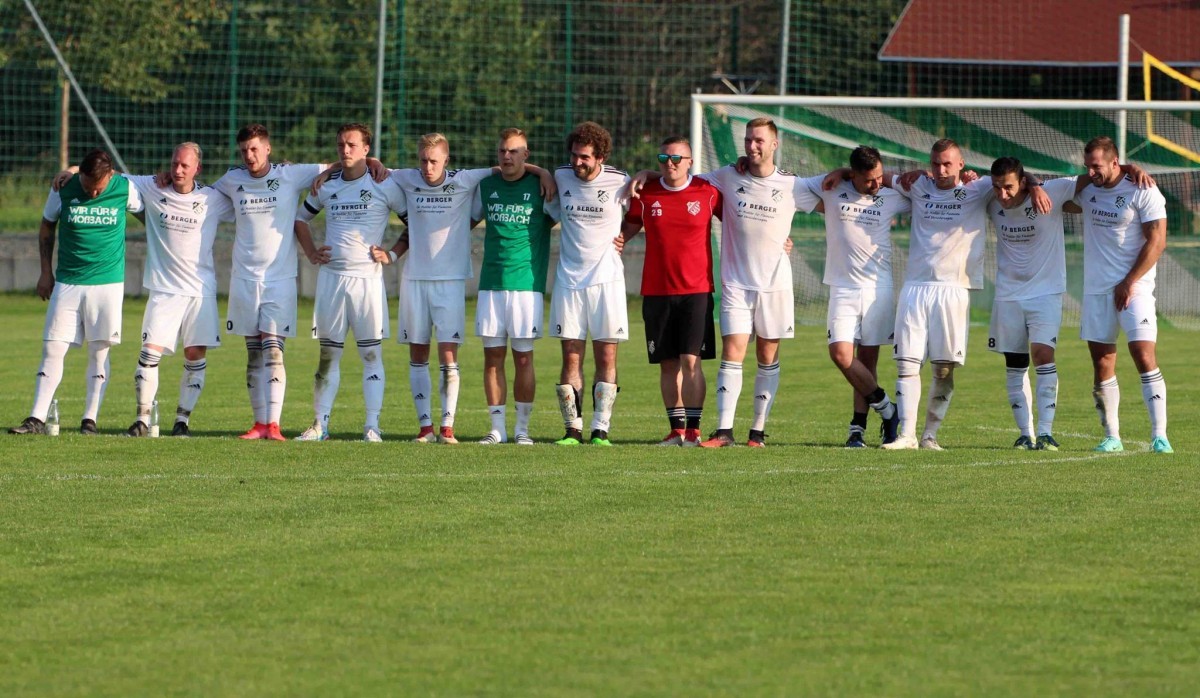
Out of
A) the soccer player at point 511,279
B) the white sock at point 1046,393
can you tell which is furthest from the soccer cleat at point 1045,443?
the soccer player at point 511,279

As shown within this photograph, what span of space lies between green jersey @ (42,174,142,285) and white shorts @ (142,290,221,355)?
1.26ft

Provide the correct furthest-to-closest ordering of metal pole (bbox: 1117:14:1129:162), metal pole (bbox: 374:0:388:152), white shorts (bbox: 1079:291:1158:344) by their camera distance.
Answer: metal pole (bbox: 374:0:388:152), metal pole (bbox: 1117:14:1129:162), white shorts (bbox: 1079:291:1158:344)

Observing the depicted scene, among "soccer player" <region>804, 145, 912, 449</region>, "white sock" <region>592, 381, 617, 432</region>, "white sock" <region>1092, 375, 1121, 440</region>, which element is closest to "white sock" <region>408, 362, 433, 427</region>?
"white sock" <region>592, 381, 617, 432</region>

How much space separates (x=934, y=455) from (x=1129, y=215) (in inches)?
81.8

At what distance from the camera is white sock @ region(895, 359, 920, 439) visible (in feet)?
37.2

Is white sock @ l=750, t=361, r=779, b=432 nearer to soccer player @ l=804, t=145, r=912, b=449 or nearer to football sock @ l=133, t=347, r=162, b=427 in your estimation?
soccer player @ l=804, t=145, r=912, b=449

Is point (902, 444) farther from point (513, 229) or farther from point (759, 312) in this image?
point (513, 229)

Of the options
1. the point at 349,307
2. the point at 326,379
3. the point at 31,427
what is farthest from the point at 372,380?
the point at 31,427

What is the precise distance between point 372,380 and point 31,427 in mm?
2400

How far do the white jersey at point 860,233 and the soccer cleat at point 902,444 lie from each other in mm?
1049

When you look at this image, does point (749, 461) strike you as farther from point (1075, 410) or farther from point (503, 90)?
point (503, 90)

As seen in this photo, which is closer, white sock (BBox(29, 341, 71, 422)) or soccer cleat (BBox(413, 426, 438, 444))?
soccer cleat (BBox(413, 426, 438, 444))

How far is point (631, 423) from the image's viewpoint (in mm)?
13445

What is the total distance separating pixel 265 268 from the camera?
1169cm
